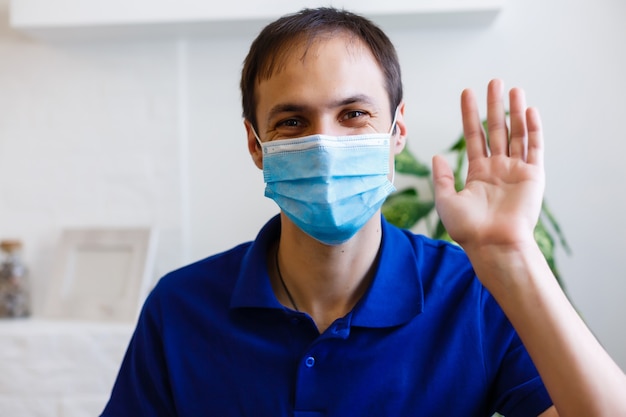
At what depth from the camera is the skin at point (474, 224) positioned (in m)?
0.98

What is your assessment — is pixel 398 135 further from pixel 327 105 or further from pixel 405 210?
pixel 405 210

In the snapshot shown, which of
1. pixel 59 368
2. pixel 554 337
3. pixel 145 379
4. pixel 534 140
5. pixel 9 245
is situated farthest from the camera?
pixel 9 245

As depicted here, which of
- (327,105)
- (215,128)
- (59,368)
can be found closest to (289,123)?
(327,105)

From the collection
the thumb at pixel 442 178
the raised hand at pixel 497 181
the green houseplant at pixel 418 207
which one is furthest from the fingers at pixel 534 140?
the green houseplant at pixel 418 207

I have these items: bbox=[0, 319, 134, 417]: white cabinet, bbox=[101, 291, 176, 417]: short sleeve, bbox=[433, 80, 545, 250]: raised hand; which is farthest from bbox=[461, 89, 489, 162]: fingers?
bbox=[0, 319, 134, 417]: white cabinet

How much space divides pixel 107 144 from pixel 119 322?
0.65 m

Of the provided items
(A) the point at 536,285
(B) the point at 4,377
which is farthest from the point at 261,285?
(B) the point at 4,377

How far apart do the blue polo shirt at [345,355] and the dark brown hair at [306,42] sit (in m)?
0.32

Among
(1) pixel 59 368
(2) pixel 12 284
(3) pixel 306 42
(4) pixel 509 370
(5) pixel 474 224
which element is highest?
(3) pixel 306 42

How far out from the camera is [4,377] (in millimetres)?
2219

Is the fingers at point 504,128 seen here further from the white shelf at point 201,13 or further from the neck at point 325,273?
the white shelf at point 201,13

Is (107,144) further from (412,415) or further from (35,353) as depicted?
(412,415)

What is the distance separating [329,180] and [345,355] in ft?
1.01

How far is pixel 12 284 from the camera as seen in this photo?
7.93 feet
